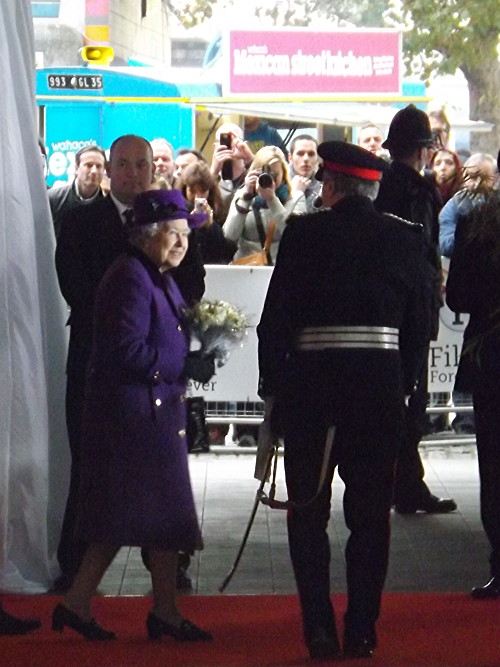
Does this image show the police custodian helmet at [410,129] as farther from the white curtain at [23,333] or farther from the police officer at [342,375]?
the police officer at [342,375]

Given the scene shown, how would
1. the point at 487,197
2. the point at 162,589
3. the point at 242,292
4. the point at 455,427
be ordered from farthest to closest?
the point at 455,427
the point at 242,292
the point at 487,197
the point at 162,589

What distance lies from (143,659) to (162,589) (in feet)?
0.99

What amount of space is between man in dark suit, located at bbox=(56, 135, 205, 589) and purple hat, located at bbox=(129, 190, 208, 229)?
774mm

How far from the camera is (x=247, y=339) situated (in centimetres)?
1077

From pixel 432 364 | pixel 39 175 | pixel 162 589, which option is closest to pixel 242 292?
pixel 432 364

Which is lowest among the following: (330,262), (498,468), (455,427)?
(455,427)

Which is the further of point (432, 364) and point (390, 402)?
point (432, 364)

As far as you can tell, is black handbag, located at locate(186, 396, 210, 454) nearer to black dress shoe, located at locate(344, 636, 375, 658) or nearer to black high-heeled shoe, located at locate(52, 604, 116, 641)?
black high-heeled shoe, located at locate(52, 604, 116, 641)

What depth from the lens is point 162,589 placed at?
6199 mm

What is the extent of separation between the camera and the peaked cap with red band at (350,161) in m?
5.87

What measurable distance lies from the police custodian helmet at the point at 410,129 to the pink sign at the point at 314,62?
1713 centimetres

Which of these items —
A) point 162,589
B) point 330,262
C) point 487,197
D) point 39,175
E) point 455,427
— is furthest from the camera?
point 455,427

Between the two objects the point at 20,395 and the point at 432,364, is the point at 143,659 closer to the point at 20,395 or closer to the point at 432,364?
the point at 20,395

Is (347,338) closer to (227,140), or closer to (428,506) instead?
(428,506)
